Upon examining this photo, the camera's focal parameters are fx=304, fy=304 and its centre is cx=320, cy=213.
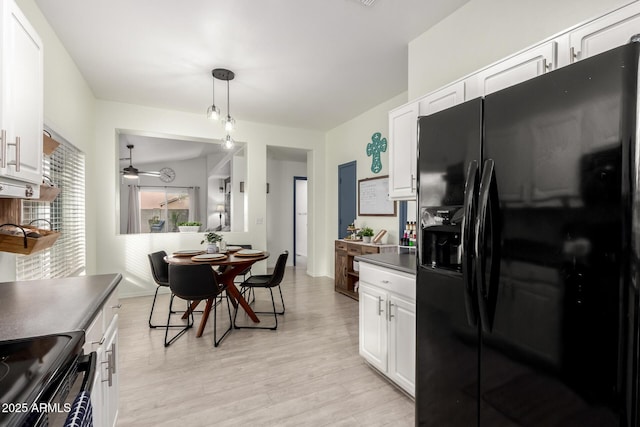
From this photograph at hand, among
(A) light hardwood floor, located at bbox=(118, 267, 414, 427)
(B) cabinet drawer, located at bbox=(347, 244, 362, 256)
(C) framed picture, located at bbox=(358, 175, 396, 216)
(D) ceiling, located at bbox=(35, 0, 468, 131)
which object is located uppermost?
(D) ceiling, located at bbox=(35, 0, 468, 131)

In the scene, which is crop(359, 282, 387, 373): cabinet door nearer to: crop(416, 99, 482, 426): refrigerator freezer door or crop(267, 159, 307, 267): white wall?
crop(416, 99, 482, 426): refrigerator freezer door

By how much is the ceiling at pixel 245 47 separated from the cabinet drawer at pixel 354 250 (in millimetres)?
2079

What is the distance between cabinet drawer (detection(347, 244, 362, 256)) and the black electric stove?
3572mm

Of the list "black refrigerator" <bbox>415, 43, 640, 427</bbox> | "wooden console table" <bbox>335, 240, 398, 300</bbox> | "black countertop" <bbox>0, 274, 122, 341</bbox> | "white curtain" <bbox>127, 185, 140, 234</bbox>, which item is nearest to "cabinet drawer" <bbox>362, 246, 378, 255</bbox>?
"wooden console table" <bbox>335, 240, 398, 300</bbox>

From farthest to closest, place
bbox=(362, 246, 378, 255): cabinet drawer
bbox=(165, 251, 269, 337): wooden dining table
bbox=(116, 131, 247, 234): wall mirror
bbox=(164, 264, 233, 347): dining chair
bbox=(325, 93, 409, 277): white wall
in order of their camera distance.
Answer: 1. bbox=(116, 131, 247, 234): wall mirror
2. bbox=(325, 93, 409, 277): white wall
3. bbox=(362, 246, 378, 255): cabinet drawer
4. bbox=(165, 251, 269, 337): wooden dining table
5. bbox=(164, 264, 233, 347): dining chair

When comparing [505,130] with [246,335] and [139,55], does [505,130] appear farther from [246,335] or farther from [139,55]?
[139,55]

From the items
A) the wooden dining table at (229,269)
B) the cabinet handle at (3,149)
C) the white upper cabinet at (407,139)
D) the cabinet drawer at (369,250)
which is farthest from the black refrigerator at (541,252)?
the cabinet drawer at (369,250)

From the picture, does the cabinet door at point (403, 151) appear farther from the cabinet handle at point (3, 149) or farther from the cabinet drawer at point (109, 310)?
the cabinet handle at point (3, 149)

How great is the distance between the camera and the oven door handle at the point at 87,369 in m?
0.84

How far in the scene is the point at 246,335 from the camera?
3.05 meters

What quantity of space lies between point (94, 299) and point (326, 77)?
317cm

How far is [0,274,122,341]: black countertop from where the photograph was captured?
104 centimetres

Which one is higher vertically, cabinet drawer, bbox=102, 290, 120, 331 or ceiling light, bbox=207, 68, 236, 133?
ceiling light, bbox=207, 68, 236, 133

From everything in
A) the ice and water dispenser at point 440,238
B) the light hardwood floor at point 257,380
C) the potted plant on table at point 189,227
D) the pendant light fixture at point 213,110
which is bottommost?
the light hardwood floor at point 257,380
